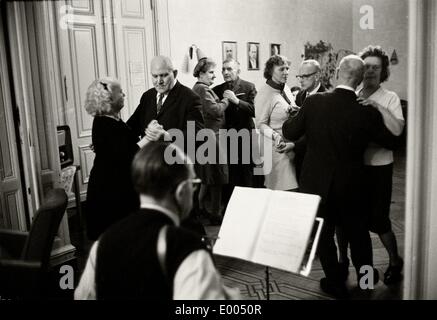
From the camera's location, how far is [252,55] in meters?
3.07

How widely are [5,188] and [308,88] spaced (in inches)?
87.0

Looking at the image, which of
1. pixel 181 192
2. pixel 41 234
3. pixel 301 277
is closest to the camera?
pixel 181 192

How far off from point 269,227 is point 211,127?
1202 mm

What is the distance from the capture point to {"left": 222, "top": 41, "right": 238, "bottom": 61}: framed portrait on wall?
3.17 m

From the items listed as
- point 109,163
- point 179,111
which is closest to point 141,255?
point 109,163

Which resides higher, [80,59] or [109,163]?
[80,59]

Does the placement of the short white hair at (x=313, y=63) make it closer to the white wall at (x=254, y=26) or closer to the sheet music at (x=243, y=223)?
the white wall at (x=254, y=26)

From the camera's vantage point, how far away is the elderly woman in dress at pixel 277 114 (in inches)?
117

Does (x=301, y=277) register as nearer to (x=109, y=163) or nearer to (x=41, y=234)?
(x=109, y=163)

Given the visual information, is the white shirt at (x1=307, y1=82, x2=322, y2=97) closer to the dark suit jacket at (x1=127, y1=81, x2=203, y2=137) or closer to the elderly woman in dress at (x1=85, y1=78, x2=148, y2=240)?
the dark suit jacket at (x1=127, y1=81, x2=203, y2=137)

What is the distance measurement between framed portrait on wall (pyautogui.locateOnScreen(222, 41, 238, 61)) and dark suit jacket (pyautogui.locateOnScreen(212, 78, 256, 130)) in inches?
8.2

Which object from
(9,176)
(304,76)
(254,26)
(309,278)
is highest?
(254,26)

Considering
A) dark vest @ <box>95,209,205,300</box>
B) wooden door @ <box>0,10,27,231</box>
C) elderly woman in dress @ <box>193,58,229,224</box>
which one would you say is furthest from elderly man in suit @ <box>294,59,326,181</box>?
wooden door @ <box>0,10,27,231</box>

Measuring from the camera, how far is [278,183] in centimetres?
303
